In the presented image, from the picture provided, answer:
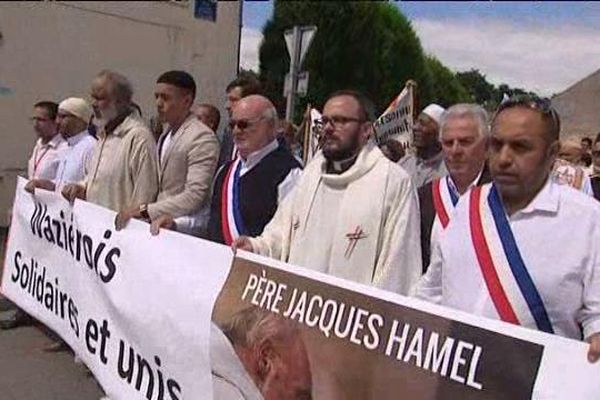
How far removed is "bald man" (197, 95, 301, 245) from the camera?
380cm

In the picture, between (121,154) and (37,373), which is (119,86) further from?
(37,373)

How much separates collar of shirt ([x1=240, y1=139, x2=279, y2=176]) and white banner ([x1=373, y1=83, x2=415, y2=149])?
9.09 feet

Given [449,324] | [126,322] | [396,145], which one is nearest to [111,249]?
[126,322]

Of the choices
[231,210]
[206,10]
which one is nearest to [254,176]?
[231,210]

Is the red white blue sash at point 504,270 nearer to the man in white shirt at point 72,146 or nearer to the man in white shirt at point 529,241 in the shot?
the man in white shirt at point 529,241

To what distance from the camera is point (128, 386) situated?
3.78 meters

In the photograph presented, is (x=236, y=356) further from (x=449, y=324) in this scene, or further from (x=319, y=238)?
(x=449, y=324)

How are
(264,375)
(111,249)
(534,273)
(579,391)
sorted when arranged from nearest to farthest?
(579,391) < (534,273) < (264,375) < (111,249)

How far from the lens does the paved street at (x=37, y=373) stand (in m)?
4.57

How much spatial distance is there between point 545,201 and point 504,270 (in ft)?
0.75

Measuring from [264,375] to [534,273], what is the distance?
1.11 meters

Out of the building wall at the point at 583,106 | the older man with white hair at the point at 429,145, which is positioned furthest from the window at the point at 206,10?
the older man with white hair at the point at 429,145

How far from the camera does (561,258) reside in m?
2.26

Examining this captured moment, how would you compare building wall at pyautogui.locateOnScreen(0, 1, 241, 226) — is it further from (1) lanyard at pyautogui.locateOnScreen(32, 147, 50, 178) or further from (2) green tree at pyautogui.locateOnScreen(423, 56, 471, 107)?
(2) green tree at pyautogui.locateOnScreen(423, 56, 471, 107)
